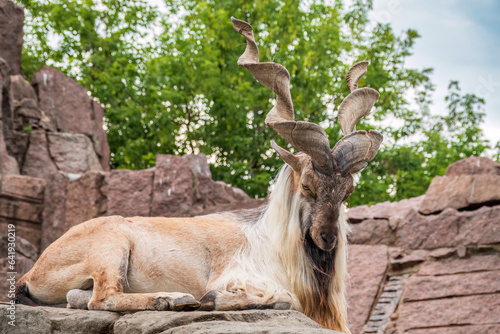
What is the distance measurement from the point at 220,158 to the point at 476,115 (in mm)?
7668

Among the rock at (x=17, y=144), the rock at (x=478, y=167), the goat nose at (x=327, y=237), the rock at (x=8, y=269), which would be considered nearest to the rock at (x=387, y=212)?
the rock at (x=478, y=167)

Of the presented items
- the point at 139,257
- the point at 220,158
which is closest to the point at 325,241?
the point at 139,257

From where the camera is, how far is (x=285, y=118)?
18.6ft

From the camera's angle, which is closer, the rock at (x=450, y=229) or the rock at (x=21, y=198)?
the rock at (x=450, y=229)

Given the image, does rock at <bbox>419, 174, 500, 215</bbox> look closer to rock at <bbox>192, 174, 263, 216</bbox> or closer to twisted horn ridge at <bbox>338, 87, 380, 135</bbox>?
rock at <bbox>192, 174, 263, 216</bbox>

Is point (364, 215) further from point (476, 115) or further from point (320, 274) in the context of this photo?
→ point (476, 115)

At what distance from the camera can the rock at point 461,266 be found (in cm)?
799

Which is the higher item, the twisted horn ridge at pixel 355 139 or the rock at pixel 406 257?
the twisted horn ridge at pixel 355 139

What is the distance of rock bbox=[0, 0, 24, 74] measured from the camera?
13.5 meters

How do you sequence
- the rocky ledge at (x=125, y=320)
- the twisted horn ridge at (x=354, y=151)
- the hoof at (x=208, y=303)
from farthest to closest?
the twisted horn ridge at (x=354, y=151), the hoof at (x=208, y=303), the rocky ledge at (x=125, y=320)

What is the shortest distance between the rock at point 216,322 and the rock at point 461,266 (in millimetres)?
4209

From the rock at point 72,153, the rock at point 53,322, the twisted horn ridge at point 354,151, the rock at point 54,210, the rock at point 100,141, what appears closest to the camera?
the rock at point 53,322

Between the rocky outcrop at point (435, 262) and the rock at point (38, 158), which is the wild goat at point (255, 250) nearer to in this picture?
the rocky outcrop at point (435, 262)

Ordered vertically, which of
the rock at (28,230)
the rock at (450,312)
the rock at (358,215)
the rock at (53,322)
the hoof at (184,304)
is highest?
the rock at (358,215)
